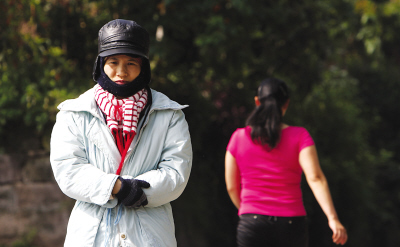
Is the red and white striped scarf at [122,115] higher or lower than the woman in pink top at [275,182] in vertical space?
higher

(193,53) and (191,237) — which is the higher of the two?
(193,53)

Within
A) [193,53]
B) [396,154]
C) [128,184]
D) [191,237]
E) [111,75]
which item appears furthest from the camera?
[396,154]

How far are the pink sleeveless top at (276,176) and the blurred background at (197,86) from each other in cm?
264

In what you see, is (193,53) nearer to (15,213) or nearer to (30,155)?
(30,155)

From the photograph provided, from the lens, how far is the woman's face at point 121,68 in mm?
2730

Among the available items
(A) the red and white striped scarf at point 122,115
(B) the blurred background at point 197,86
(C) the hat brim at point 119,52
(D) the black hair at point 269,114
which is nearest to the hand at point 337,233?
(D) the black hair at point 269,114

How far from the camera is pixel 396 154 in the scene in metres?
13.1

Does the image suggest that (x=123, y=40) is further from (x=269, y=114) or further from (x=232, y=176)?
(x=232, y=176)

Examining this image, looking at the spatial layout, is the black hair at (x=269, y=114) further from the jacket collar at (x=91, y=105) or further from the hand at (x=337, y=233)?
the jacket collar at (x=91, y=105)

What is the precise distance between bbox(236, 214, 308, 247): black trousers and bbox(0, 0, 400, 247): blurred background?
2726mm

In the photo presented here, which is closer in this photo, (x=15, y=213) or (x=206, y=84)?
(x=15, y=213)

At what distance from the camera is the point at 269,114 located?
157 inches

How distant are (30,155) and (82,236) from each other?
4.18 m

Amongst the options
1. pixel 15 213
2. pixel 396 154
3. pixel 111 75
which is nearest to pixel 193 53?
pixel 15 213
